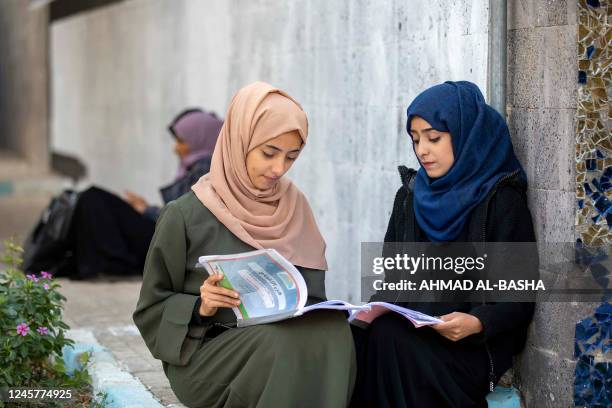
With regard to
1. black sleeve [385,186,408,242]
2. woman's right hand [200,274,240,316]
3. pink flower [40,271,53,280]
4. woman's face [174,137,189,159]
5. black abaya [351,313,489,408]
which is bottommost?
black abaya [351,313,489,408]

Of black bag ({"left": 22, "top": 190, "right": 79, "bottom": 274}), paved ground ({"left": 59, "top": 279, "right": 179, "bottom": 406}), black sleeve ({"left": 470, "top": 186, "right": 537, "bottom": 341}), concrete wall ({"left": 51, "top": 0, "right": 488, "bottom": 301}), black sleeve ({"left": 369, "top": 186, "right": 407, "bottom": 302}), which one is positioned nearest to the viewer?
black sleeve ({"left": 470, "top": 186, "right": 537, "bottom": 341})

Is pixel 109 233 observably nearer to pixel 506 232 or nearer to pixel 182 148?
pixel 182 148

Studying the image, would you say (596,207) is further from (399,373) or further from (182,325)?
(182,325)

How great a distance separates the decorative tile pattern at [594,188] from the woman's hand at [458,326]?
0.37m

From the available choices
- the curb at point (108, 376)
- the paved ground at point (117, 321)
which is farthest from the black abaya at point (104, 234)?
the curb at point (108, 376)

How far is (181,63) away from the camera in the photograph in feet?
30.0

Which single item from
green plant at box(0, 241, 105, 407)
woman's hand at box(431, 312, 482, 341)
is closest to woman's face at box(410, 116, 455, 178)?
woman's hand at box(431, 312, 482, 341)

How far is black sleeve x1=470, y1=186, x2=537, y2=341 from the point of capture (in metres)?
3.91

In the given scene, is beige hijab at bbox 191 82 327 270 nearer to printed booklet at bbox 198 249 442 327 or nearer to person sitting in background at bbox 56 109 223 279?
printed booklet at bbox 198 249 442 327

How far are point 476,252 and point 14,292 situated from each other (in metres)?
1.87

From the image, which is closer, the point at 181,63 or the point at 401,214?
the point at 401,214

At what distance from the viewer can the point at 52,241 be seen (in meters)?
7.38

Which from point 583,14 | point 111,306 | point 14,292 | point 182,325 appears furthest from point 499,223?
point 111,306

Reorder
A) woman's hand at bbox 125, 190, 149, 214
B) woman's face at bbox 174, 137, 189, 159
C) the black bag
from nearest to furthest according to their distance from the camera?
woman's face at bbox 174, 137, 189, 159 → the black bag → woman's hand at bbox 125, 190, 149, 214
